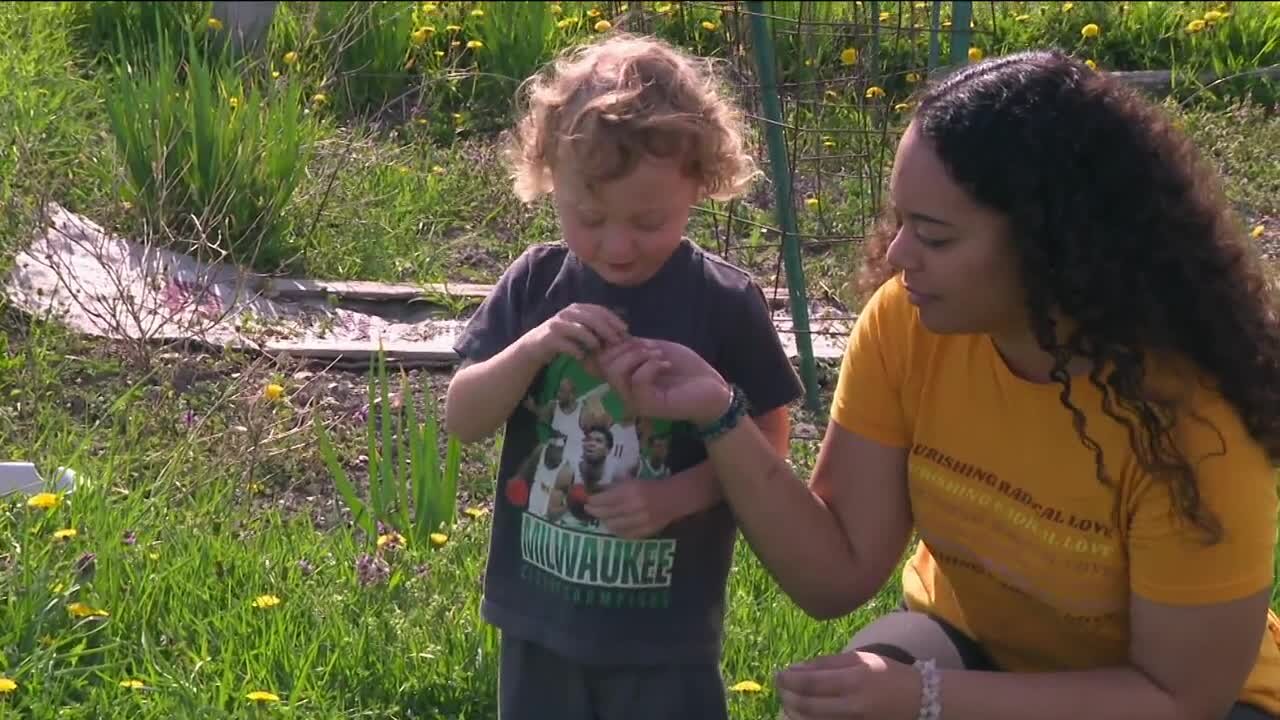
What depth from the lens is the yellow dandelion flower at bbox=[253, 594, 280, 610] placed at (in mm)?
2733

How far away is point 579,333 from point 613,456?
22cm

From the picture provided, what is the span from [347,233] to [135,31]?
1647 mm

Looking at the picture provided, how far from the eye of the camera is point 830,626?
2846mm

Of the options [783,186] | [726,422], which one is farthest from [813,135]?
[726,422]

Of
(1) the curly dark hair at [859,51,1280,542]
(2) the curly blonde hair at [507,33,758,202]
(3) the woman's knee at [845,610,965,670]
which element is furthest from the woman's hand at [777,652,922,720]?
(2) the curly blonde hair at [507,33,758,202]

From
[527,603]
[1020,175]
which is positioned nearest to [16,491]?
[527,603]

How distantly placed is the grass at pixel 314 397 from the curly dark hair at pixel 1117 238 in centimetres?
90

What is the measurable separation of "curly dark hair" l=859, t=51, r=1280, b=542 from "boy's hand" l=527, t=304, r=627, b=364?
39 centimetres

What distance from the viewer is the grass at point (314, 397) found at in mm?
2697

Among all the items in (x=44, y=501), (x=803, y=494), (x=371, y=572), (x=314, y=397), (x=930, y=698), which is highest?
(x=803, y=494)

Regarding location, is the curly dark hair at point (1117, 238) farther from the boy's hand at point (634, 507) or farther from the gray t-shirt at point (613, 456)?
the boy's hand at point (634, 507)

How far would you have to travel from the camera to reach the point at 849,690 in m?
2.00

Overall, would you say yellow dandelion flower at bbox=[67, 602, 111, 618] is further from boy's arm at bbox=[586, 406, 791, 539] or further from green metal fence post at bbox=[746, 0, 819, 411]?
green metal fence post at bbox=[746, 0, 819, 411]

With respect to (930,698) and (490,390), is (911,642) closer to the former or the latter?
(930,698)
